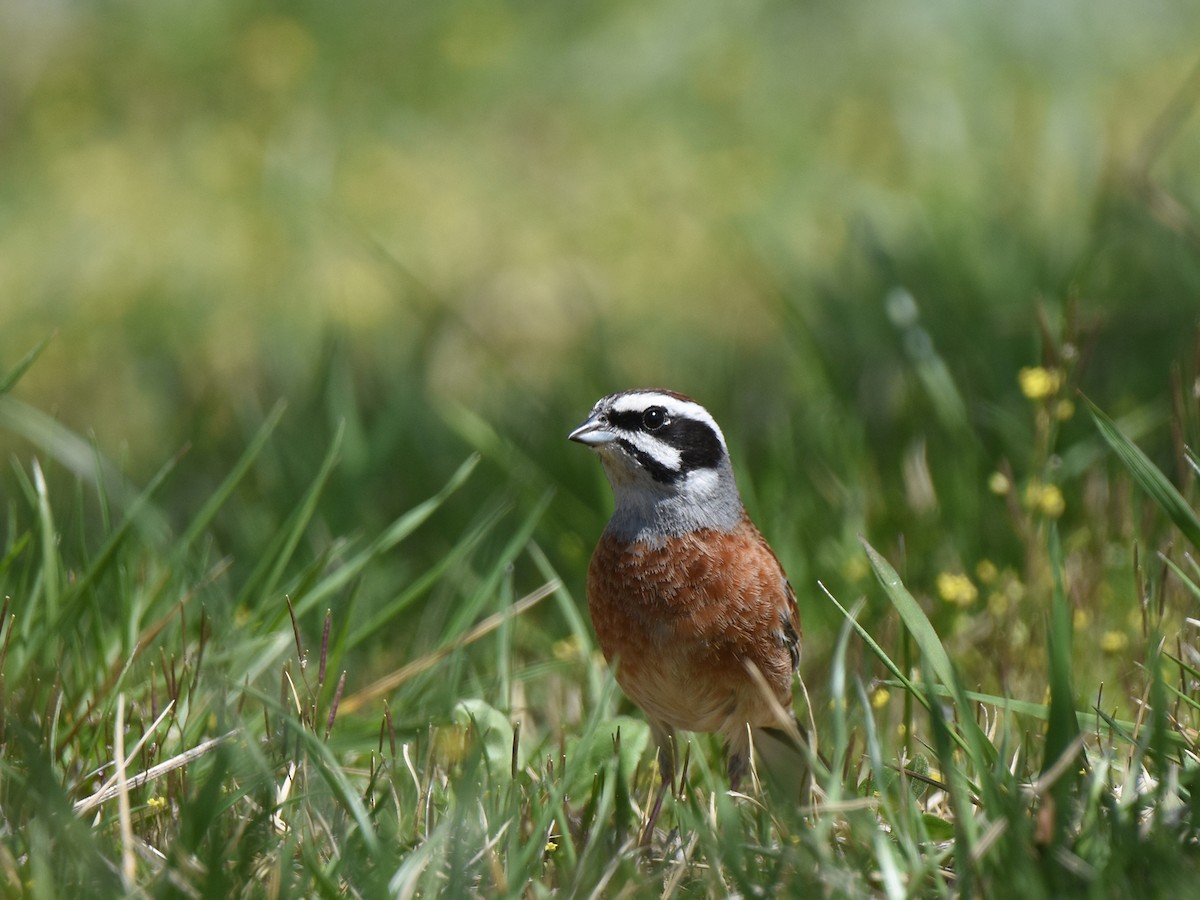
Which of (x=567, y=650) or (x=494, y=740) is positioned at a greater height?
(x=494, y=740)

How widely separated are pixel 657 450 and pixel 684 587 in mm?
406

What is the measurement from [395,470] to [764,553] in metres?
1.90

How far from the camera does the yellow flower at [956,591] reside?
168 inches

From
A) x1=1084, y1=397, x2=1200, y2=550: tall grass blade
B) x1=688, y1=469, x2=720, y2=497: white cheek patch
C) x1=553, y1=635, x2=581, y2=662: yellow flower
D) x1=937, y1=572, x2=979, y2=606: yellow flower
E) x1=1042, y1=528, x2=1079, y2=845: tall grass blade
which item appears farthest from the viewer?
x1=553, y1=635, x2=581, y2=662: yellow flower

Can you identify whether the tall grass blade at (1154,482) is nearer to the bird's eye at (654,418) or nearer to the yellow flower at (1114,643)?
the yellow flower at (1114,643)

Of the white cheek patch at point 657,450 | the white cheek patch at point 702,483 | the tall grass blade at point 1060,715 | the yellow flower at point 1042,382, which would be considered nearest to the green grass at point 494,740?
the tall grass blade at point 1060,715

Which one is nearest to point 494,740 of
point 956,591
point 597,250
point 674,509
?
point 674,509

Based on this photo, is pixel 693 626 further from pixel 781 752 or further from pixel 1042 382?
pixel 1042 382

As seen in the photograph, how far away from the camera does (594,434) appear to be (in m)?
4.03

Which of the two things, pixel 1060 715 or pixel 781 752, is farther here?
pixel 781 752

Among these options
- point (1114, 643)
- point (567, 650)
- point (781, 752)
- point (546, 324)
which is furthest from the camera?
point (546, 324)

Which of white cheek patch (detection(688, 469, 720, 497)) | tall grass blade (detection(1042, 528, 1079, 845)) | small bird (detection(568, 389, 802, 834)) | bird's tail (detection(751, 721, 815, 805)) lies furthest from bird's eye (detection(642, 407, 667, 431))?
tall grass blade (detection(1042, 528, 1079, 845))

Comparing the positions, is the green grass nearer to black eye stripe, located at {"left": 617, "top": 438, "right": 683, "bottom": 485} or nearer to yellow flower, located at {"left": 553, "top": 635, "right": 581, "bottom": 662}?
yellow flower, located at {"left": 553, "top": 635, "right": 581, "bottom": 662}

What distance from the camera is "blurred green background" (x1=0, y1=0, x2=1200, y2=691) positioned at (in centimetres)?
502
